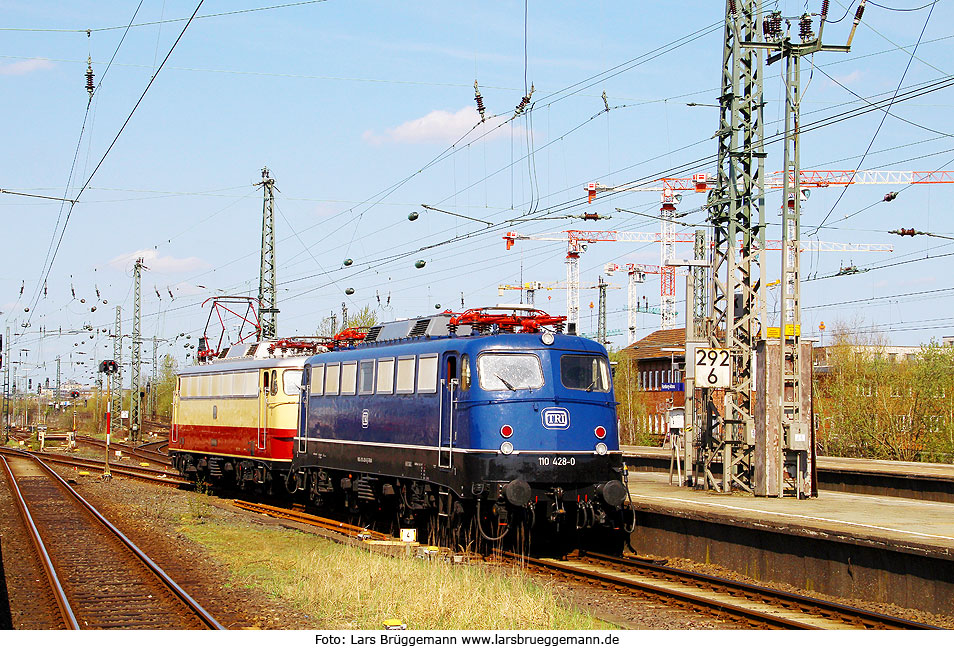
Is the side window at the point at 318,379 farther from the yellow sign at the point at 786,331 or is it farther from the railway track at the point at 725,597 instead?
the yellow sign at the point at 786,331

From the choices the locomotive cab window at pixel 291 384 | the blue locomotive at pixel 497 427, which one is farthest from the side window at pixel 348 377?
the locomotive cab window at pixel 291 384

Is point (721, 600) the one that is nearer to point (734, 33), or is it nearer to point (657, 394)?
point (734, 33)

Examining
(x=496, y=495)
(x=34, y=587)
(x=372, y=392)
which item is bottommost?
(x=34, y=587)

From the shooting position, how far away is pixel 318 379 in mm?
23062

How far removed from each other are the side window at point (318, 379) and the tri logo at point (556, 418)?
744 cm

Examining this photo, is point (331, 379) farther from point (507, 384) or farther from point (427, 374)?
point (507, 384)

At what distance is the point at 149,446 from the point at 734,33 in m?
45.1

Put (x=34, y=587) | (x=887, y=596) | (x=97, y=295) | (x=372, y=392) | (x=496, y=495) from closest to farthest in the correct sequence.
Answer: (x=887, y=596) → (x=34, y=587) → (x=496, y=495) → (x=372, y=392) → (x=97, y=295)

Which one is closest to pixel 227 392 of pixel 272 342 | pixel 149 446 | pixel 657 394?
pixel 272 342

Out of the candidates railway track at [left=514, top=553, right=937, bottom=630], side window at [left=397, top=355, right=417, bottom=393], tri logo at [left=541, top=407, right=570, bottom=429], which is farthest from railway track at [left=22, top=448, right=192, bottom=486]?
railway track at [left=514, top=553, right=937, bottom=630]

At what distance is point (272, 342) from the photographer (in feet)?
90.4

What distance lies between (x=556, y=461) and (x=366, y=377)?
5.37m

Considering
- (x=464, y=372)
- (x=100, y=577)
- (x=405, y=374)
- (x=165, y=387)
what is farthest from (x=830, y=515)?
(x=165, y=387)

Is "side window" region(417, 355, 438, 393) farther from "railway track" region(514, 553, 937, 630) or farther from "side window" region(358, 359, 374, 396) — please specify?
"railway track" region(514, 553, 937, 630)
